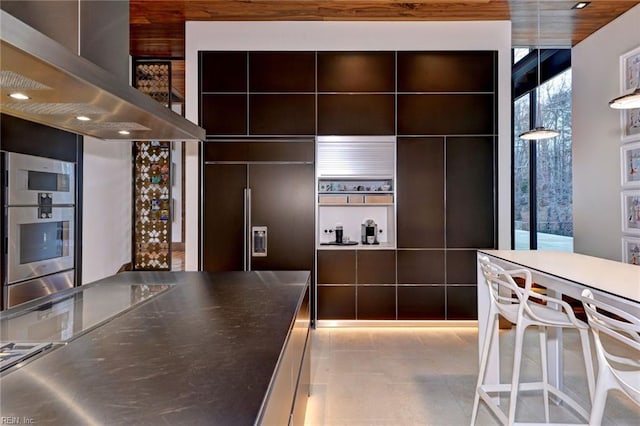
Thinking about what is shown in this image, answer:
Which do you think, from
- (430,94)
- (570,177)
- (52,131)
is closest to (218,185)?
(52,131)

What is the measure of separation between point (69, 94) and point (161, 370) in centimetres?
104

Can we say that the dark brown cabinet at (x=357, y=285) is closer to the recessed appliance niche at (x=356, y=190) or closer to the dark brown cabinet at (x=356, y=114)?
the recessed appliance niche at (x=356, y=190)

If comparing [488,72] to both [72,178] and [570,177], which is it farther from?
[72,178]

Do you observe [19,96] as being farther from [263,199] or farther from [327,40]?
[327,40]

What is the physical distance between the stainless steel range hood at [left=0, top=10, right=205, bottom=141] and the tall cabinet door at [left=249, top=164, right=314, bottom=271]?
201 centimetres

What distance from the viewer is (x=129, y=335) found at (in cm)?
132

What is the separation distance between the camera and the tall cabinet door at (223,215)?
4.28 m

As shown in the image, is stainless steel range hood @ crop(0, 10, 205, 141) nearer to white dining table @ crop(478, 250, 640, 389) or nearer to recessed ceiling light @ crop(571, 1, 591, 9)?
white dining table @ crop(478, 250, 640, 389)

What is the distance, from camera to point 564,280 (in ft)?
5.89

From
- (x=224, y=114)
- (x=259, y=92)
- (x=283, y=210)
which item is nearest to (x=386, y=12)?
(x=259, y=92)

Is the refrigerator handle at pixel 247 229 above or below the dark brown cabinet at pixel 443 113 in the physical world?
below

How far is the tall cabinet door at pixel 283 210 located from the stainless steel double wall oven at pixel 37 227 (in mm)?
1795

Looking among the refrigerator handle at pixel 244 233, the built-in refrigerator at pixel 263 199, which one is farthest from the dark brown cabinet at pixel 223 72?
the refrigerator handle at pixel 244 233

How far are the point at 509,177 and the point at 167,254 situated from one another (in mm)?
4130
